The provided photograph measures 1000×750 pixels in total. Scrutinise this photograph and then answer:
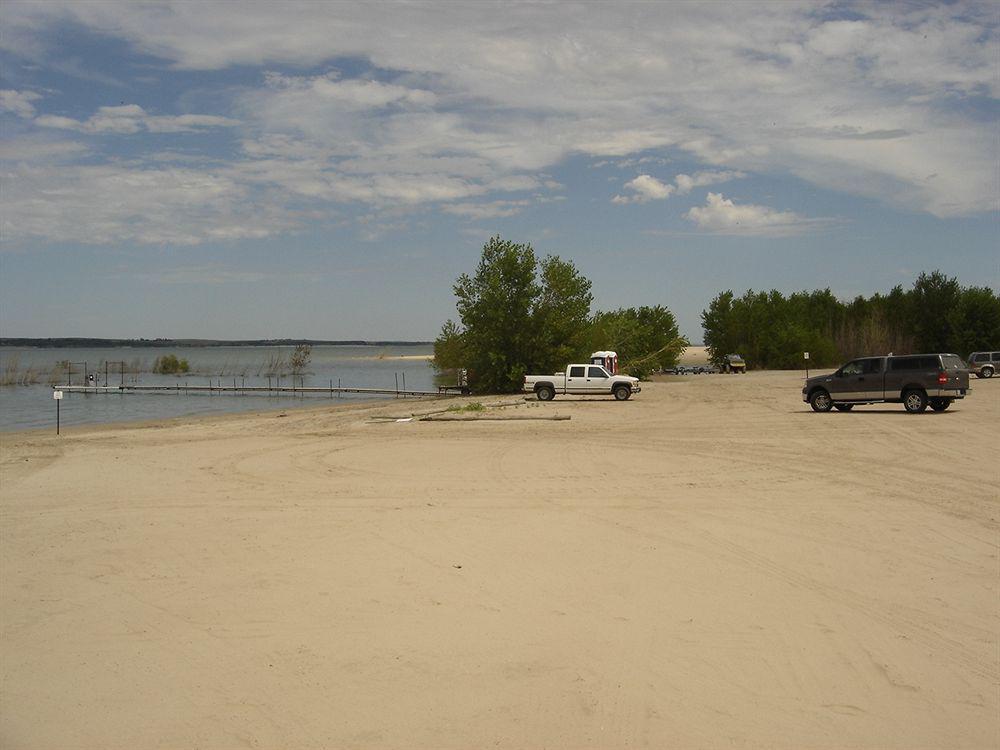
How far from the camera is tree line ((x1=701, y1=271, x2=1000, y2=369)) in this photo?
254ft

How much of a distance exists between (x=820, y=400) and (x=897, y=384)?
2626 millimetres

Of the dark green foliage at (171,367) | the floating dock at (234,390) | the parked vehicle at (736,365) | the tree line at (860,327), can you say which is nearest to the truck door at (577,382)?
the floating dock at (234,390)

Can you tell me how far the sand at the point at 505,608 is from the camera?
6.46m

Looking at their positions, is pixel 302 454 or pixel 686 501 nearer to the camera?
pixel 686 501

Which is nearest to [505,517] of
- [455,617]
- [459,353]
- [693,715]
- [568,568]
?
[568,568]

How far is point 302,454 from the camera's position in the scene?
2155 cm

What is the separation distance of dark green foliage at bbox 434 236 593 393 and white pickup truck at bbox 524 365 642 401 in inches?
405

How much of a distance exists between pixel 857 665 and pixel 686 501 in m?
6.91

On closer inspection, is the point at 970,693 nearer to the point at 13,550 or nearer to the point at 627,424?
the point at 13,550

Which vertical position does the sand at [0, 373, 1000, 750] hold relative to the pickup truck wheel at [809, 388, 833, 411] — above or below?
below

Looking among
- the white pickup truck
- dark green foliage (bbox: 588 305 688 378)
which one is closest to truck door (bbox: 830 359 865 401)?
the white pickup truck

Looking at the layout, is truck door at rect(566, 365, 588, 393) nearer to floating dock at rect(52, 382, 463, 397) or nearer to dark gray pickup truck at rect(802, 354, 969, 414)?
dark gray pickup truck at rect(802, 354, 969, 414)

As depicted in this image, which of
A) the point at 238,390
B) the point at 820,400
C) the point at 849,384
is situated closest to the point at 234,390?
the point at 238,390

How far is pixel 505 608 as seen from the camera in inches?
346
